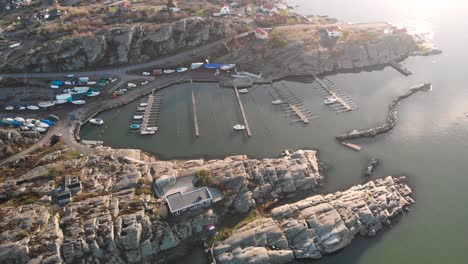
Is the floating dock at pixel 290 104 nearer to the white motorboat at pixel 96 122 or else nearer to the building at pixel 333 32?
the building at pixel 333 32

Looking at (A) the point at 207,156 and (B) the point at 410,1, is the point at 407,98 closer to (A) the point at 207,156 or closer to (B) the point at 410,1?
(A) the point at 207,156

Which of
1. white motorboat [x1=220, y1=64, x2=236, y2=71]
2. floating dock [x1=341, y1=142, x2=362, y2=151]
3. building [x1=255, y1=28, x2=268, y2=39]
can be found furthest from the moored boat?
building [x1=255, y1=28, x2=268, y2=39]

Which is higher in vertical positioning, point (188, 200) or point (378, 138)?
point (378, 138)

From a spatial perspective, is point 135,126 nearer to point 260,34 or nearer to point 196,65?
point 196,65

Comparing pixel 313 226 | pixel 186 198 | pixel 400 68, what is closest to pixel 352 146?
pixel 313 226

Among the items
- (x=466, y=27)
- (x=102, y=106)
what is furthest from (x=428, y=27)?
(x=102, y=106)

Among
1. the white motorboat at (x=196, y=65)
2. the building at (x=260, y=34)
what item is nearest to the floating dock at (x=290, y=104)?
the building at (x=260, y=34)

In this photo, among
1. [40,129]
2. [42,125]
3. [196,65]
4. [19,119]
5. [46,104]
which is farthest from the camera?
[196,65]
